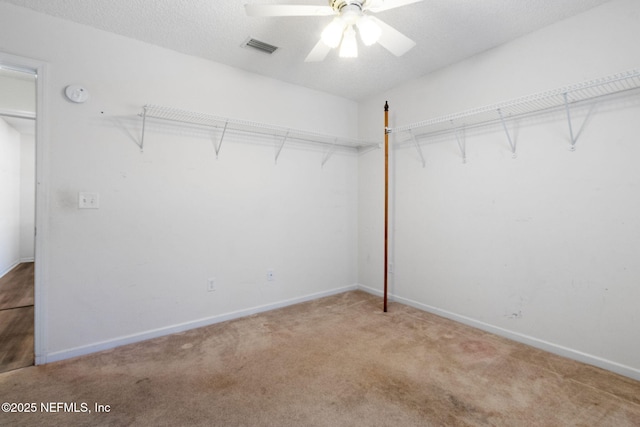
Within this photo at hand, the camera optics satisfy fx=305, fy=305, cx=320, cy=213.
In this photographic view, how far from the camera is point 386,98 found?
11.7 feet

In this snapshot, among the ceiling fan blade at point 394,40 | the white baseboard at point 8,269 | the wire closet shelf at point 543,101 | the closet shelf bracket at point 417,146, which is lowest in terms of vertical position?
the white baseboard at point 8,269

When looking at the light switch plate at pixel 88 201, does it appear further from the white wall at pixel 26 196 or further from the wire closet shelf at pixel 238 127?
the white wall at pixel 26 196

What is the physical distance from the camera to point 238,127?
2.94 metres

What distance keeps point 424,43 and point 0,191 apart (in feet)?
19.4

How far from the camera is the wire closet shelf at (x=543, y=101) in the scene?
6.14ft

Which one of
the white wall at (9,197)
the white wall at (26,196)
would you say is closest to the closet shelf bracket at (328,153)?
the white wall at (9,197)

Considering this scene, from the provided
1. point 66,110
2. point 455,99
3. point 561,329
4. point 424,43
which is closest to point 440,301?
point 561,329

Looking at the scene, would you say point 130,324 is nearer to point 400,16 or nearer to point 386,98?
point 400,16

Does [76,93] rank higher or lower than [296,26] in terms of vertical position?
lower

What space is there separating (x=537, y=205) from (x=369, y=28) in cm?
187

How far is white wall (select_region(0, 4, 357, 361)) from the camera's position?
2209mm

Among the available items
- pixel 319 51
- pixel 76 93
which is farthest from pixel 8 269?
pixel 319 51

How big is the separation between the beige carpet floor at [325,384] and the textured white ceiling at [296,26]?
8.06ft

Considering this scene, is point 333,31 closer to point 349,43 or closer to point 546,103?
point 349,43
